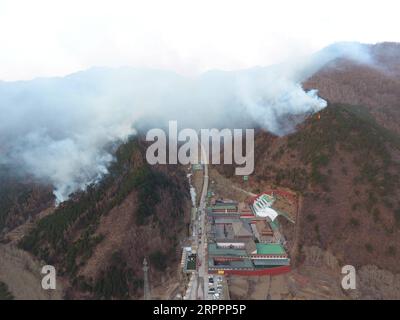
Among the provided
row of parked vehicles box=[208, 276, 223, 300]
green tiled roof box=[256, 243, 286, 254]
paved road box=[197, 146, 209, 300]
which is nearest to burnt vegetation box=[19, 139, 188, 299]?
paved road box=[197, 146, 209, 300]

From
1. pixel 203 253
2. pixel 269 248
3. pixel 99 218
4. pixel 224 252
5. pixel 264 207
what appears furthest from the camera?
pixel 264 207

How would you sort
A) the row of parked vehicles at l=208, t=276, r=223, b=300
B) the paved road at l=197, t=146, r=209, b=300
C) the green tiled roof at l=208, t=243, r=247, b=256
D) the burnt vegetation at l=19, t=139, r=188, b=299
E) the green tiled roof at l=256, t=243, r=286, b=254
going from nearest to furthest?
the row of parked vehicles at l=208, t=276, r=223, b=300
the paved road at l=197, t=146, r=209, b=300
the burnt vegetation at l=19, t=139, r=188, b=299
the green tiled roof at l=208, t=243, r=247, b=256
the green tiled roof at l=256, t=243, r=286, b=254

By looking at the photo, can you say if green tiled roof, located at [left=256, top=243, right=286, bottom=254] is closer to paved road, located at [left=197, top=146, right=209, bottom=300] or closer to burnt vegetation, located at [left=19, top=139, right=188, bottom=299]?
paved road, located at [left=197, top=146, right=209, bottom=300]

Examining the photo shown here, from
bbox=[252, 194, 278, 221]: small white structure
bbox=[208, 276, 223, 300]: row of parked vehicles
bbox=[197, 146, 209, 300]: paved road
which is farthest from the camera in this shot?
bbox=[252, 194, 278, 221]: small white structure

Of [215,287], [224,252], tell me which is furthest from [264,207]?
[215,287]

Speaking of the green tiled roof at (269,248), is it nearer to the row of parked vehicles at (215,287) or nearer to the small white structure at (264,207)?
the small white structure at (264,207)

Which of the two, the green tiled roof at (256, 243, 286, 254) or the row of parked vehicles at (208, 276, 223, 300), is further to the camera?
the green tiled roof at (256, 243, 286, 254)

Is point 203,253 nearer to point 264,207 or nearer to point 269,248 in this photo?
point 269,248

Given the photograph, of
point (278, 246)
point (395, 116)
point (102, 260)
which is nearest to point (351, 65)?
point (395, 116)
